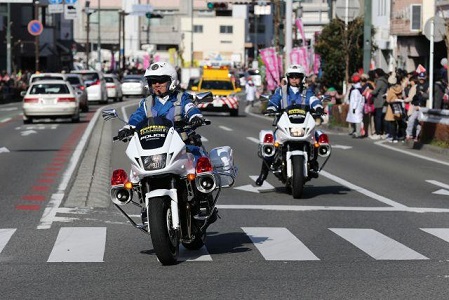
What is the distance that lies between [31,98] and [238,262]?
31.8 meters

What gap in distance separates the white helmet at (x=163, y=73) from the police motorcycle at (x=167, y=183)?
25 centimetres

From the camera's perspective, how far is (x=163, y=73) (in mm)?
10883

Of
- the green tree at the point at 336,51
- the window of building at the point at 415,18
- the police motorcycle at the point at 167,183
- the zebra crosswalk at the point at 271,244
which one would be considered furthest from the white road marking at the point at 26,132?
the police motorcycle at the point at 167,183

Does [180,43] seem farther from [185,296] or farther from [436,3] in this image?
[185,296]

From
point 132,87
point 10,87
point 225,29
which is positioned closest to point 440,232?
point 10,87

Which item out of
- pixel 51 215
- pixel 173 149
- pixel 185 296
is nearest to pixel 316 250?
pixel 173 149

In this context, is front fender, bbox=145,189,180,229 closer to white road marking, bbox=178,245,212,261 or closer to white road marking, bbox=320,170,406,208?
white road marking, bbox=178,245,212,261

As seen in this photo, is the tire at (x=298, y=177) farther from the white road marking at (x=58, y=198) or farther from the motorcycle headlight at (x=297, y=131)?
the white road marking at (x=58, y=198)

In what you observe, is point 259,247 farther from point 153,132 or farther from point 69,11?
point 69,11

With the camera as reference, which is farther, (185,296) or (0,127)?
(0,127)

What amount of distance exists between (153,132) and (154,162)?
0.86 feet

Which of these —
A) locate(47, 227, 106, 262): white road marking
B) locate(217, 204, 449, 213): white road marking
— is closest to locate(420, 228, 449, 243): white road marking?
locate(217, 204, 449, 213): white road marking

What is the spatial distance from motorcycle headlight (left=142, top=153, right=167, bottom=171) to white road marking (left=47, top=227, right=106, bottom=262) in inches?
41.5

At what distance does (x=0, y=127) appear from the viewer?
125 ft
